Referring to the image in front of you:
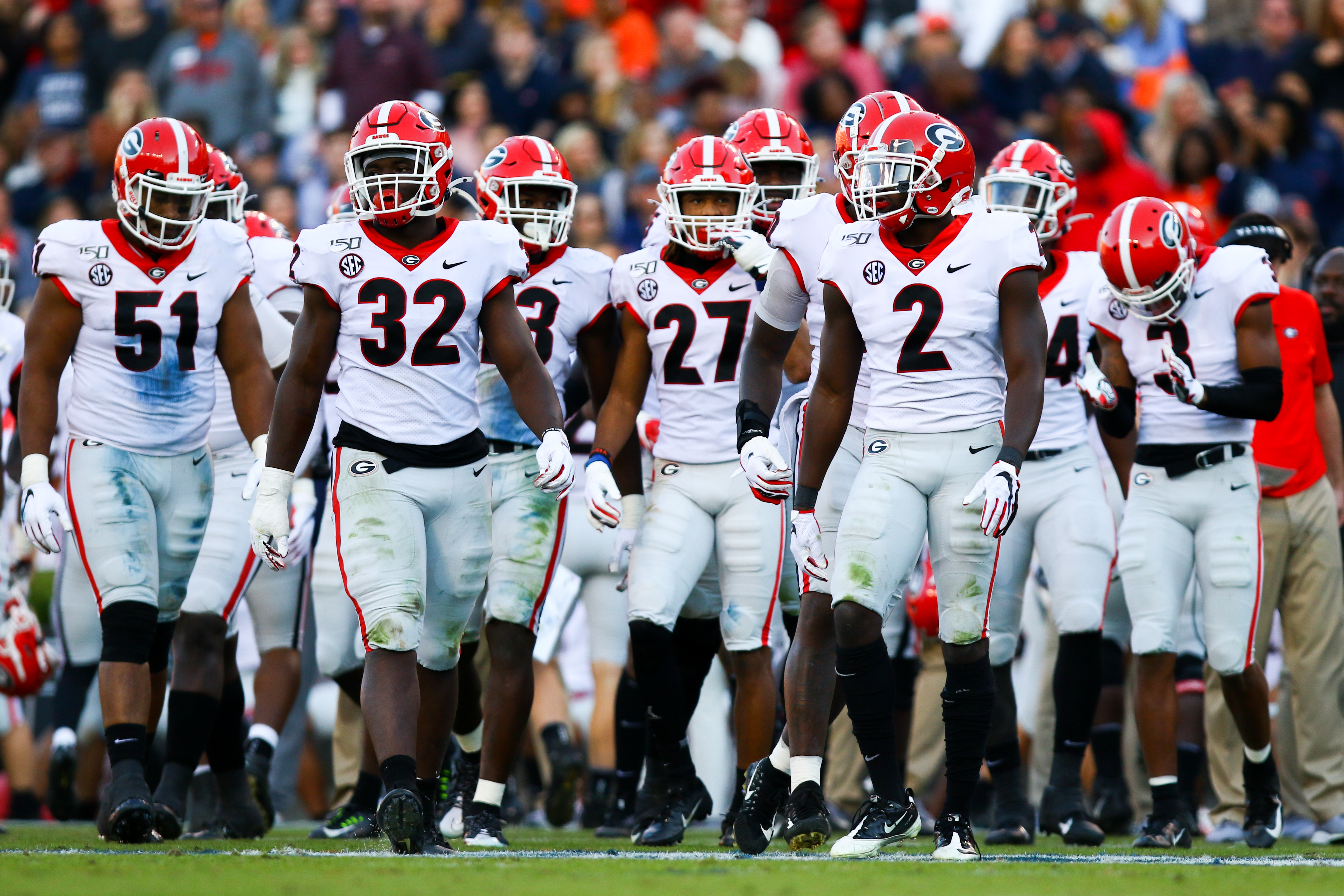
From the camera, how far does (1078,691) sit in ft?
19.6

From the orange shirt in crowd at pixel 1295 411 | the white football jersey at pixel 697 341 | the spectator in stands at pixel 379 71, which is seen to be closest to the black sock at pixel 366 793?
the white football jersey at pixel 697 341

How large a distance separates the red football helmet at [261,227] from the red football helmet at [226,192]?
0.12 ft

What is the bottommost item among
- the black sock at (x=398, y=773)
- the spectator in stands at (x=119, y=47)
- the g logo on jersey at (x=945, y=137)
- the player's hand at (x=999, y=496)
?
the black sock at (x=398, y=773)

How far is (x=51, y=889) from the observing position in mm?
3762

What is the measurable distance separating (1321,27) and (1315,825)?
675 cm

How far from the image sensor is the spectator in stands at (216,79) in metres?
11.6

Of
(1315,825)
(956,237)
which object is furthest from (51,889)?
(1315,825)

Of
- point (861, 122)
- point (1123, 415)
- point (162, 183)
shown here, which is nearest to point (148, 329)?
point (162, 183)

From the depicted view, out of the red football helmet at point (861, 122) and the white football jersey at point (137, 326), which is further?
the white football jersey at point (137, 326)

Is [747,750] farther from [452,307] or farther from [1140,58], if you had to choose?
[1140,58]

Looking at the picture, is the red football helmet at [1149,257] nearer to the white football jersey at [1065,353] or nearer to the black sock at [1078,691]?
the white football jersey at [1065,353]

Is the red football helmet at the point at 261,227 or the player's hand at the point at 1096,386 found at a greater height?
the red football helmet at the point at 261,227

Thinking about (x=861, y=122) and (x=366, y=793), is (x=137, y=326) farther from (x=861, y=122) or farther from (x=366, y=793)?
(x=861, y=122)

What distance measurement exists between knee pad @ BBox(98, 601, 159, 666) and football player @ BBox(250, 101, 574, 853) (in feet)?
1.82
